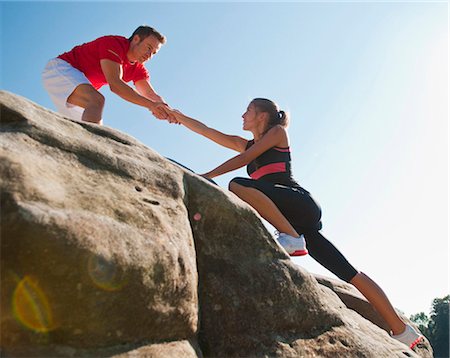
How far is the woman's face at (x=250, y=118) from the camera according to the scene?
23.5 ft

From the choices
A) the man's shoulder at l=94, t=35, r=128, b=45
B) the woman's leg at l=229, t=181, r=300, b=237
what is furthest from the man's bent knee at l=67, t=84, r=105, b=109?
the woman's leg at l=229, t=181, r=300, b=237

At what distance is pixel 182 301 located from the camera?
3631mm

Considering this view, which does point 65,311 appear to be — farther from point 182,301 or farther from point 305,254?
point 305,254

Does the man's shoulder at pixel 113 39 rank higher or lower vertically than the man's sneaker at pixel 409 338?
higher

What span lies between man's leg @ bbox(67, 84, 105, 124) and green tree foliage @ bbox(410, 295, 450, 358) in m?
53.9

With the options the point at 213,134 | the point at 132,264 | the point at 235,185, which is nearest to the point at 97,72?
the point at 213,134

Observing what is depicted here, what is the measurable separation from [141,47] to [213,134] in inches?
77.5

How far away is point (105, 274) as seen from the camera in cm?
306

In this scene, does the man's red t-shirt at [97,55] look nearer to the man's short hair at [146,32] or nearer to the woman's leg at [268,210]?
the man's short hair at [146,32]

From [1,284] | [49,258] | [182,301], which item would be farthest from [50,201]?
[182,301]

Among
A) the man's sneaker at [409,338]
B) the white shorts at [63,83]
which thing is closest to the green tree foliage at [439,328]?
the man's sneaker at [409,338]

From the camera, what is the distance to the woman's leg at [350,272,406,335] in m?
5.97

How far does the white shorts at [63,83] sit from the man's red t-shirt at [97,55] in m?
0.16

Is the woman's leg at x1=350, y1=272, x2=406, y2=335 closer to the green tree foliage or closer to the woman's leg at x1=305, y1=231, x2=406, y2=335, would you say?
the woman's leg at x1=305, y1=231, x2=406, y2=335
